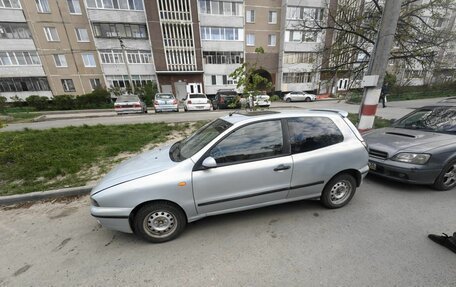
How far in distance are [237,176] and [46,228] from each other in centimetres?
299

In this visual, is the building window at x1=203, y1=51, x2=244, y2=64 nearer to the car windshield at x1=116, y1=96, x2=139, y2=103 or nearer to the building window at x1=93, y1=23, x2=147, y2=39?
the building window at x1=93, y1=23, x2=147, y2=39

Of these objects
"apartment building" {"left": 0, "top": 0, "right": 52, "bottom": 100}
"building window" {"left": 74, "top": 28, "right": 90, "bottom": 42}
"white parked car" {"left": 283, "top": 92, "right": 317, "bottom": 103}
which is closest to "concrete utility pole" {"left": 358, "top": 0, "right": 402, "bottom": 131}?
"white parked car" {"left": 283, "top": 92, "right": 317, "bottom": 103}

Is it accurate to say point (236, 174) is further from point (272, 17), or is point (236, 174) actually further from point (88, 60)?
point (272, 17)

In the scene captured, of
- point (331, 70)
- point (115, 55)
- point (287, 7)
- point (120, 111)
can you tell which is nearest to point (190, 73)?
point (115, 55)

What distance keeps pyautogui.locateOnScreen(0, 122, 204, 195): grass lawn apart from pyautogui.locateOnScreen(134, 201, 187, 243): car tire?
8.04ft

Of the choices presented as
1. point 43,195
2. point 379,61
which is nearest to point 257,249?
point 43,195

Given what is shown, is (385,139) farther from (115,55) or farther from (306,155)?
(115,55)

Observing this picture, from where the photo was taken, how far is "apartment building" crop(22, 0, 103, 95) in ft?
69.1

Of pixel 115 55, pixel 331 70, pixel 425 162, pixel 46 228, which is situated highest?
pixel 115 55

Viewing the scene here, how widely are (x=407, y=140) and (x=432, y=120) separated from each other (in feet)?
3.33

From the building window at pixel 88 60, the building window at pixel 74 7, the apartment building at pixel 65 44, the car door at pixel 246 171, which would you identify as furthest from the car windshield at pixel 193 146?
the building window at pixel 74 7

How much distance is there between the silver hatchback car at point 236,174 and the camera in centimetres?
230

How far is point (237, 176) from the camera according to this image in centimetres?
244

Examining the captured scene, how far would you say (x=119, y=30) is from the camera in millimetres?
22266
